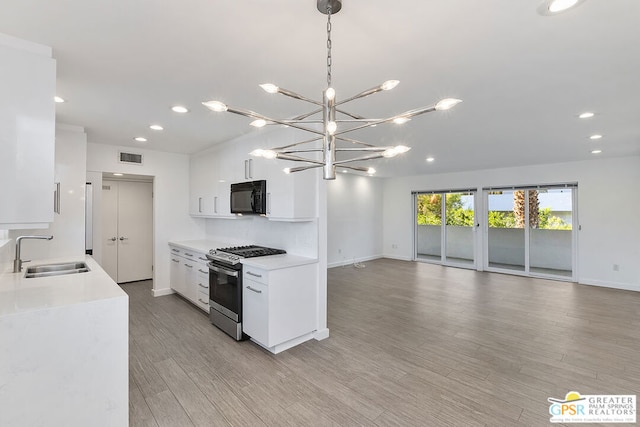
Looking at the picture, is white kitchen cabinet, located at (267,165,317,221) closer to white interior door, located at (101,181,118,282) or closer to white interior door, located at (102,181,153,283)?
white interior door, located at (102,181,153,283)

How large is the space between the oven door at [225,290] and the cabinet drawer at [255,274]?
10cm

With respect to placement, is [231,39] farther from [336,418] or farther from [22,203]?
[336,418]

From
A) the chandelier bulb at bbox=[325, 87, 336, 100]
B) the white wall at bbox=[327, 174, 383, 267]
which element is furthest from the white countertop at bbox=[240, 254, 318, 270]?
the white wall at bbox=[327, 174, 383, 267]

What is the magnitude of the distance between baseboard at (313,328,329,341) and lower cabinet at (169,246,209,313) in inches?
65.4

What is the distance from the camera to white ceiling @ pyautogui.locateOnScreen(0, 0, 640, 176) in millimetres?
1545

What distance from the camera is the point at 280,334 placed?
3.03m

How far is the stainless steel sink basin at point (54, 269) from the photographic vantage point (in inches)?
105

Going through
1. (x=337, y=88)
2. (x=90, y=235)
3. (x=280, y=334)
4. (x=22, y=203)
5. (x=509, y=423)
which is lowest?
(x=509, y=423)

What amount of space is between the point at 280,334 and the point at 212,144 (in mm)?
3116

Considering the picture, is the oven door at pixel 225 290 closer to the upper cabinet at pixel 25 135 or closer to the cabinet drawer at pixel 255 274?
the cabinet drawer at pixel 255 274

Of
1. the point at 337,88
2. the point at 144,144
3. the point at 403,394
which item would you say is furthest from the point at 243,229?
the point at 403,394

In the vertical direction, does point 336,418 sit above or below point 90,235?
below

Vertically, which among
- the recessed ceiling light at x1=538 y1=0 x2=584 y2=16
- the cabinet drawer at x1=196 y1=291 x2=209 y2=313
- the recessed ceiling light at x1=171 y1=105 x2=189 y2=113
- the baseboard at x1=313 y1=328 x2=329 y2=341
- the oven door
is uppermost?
the recessed ceiling light at x1=171 y1=105 x2=189 y2=113

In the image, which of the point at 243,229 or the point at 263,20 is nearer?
the point at 263,20
